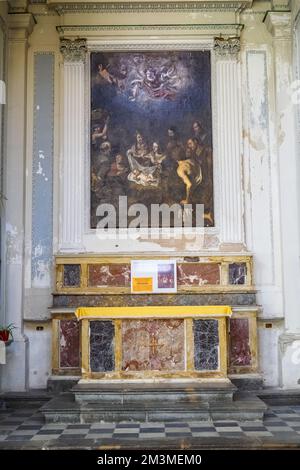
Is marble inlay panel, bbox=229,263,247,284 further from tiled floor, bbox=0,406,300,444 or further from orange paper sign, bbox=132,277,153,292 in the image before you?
tiled floor, bbox=0,406,300,444

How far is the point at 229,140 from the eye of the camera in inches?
407

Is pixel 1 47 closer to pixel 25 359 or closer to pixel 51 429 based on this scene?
pixel 25 359

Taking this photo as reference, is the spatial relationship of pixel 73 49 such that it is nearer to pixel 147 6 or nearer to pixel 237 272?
pixel 147 6

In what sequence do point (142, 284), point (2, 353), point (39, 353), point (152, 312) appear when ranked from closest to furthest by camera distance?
point (152, 312) < point (2, 353) < point (142, 284) < point (39, 353)

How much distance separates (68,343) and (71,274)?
1042 mm

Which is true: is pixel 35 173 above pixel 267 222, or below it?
above

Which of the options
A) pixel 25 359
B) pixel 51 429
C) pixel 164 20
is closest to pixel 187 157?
pixel 164 20

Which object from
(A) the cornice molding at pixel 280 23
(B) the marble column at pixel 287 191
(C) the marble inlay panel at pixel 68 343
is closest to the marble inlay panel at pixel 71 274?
(C) the marble inlay panel at pixel 68 343

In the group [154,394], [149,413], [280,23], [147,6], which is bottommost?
[149,413]

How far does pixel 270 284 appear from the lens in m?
10.1

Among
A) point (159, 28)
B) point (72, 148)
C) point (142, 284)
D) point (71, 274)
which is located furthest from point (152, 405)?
point (159, 28)

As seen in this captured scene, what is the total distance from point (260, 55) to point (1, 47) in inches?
164

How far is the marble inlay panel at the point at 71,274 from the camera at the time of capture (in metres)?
9.80

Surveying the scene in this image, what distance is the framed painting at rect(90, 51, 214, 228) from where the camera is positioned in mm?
10297
